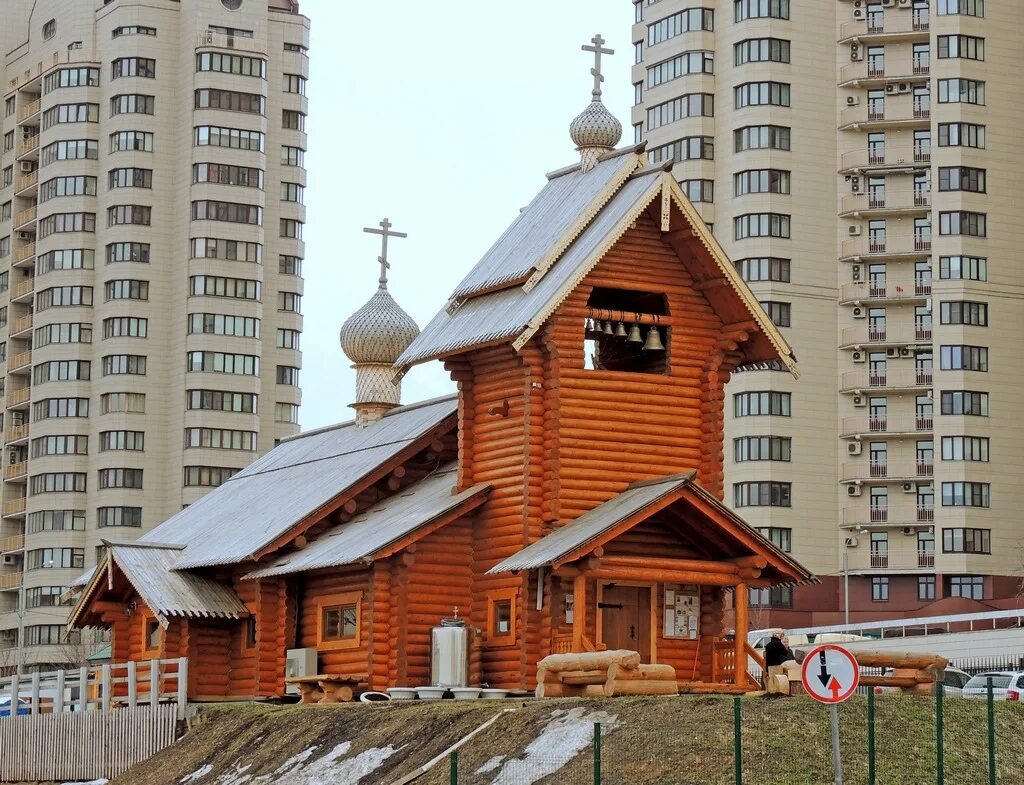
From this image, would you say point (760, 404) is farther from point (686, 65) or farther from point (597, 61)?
point (597, 61)

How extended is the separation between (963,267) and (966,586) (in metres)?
17.3

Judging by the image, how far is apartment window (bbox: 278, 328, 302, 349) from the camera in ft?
421

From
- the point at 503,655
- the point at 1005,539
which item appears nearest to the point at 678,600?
the point at 503,655

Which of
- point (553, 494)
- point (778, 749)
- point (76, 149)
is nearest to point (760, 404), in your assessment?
point (76, 149)

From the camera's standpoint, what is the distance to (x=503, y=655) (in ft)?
140

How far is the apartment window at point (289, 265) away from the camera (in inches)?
5069

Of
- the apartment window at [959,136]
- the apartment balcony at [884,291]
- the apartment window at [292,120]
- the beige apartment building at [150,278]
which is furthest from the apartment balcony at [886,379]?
the apartment window at [292,120]

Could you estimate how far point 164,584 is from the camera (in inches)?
1940

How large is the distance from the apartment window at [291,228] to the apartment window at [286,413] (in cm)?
1106

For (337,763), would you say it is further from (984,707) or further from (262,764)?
(984,707)

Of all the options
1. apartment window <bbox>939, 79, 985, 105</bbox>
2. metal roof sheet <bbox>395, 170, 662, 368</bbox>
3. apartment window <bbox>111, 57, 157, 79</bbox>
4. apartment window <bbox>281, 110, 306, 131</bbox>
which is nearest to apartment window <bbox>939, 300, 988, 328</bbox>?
apartment window <bbox>939, 79, 985, 105</bbox>

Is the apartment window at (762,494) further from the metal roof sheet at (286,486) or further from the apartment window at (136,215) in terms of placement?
the metal roof sheet at (286,486)

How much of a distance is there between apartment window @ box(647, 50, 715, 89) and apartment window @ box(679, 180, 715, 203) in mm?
6493

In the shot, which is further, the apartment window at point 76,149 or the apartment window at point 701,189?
the apartment window at point 76,149
